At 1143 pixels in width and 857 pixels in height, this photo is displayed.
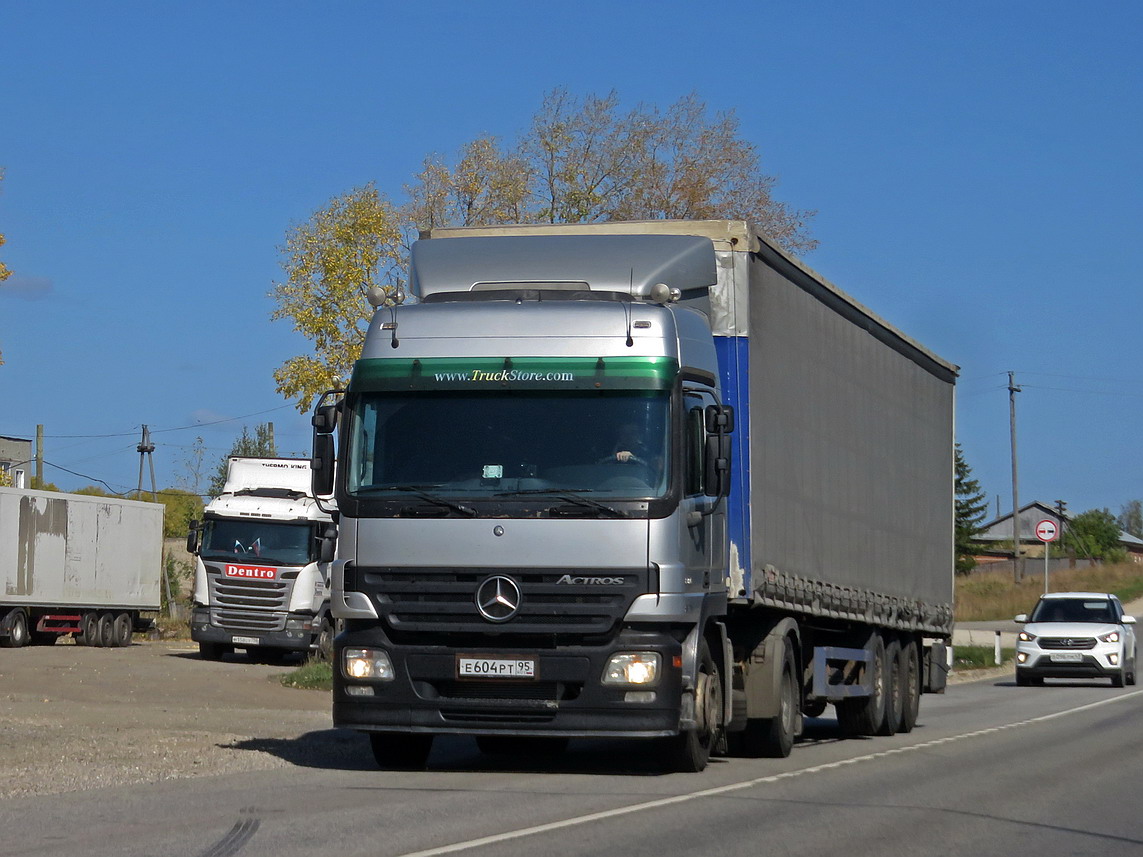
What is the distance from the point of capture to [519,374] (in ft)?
40.7

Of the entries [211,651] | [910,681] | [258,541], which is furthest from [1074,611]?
[211,651]

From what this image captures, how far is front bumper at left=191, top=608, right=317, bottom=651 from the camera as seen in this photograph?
3303 centimetres

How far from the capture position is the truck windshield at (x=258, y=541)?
33.0 meters

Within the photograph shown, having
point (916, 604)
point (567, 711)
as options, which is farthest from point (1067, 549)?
point (567, 711)

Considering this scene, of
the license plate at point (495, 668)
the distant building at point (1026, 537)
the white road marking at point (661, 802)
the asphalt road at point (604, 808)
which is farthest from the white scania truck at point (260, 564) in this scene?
the distant building at point (1026, 537)

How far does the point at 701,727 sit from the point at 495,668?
5.76 ft

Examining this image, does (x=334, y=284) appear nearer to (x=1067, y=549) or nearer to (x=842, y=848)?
(x=842, y=848)

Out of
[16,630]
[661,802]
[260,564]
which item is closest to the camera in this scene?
[661,802]

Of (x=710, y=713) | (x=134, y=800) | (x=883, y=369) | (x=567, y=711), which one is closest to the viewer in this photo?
(x=134, y=800)

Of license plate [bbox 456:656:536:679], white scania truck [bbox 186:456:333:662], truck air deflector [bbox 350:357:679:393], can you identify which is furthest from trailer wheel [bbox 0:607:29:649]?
license plate [bbox 456:656:536:679]

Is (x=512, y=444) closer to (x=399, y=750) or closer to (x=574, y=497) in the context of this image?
(x=574, y=497)

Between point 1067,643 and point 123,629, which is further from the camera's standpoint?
point 123,629

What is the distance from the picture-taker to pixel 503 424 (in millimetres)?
12297

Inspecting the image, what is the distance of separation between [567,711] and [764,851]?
340 cm
